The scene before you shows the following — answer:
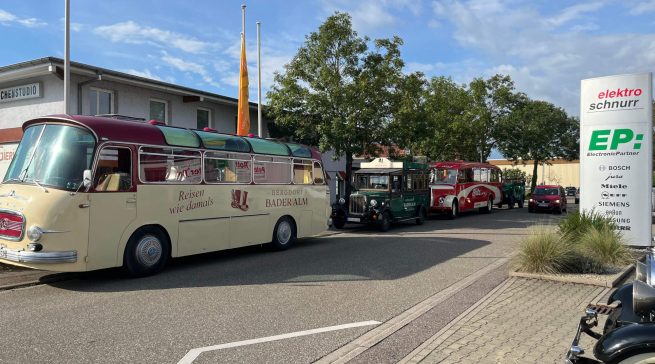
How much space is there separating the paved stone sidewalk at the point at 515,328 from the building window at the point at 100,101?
14.1 m

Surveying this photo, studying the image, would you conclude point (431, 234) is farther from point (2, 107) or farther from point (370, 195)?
point (2, 107)

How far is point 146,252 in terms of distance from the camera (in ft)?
31.0

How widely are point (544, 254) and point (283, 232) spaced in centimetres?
669

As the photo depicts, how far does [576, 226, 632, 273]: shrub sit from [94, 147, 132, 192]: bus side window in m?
8.60

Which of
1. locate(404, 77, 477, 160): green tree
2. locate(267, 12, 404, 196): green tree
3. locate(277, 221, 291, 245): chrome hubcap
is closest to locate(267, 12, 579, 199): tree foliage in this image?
locate(267, 12, 404, 196): green tree

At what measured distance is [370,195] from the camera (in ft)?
62.0

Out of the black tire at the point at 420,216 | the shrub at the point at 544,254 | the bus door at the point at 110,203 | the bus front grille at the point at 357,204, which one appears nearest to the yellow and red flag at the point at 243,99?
the bus front grille at the point at 357,204

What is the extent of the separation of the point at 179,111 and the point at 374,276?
12824 millimetres

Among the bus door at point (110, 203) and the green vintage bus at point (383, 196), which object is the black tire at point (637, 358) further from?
the green vintage bus at point (383, 196)

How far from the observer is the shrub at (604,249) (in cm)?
985

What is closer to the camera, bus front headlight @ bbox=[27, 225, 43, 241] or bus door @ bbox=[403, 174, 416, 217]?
bus front headlight @ bbox=[27, 225, 43, 241]

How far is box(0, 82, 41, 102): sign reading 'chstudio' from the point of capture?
53.7ft

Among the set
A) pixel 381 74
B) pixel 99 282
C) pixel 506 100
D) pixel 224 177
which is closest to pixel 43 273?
pixel 99 282

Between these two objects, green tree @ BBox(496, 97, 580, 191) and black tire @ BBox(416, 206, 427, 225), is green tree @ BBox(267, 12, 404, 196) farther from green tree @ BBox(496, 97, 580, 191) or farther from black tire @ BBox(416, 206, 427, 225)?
green tree @ BBox(496, 97, 580, 191)
